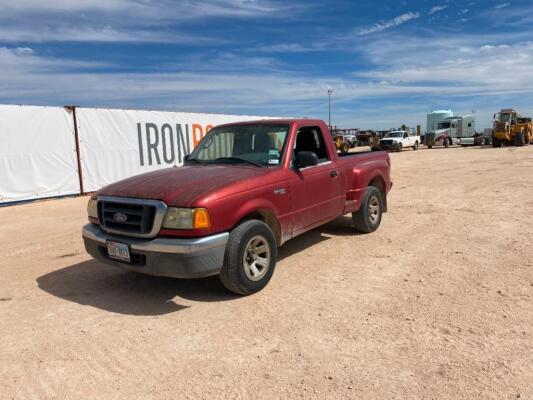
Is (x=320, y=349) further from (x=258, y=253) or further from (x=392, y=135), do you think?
(x=392, y=135)

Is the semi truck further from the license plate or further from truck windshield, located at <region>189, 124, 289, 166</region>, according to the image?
the license plate

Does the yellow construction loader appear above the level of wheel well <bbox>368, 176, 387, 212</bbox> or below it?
above

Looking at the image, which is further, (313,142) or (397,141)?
(397,141)

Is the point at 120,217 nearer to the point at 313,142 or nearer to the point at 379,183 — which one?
the point at 313,142

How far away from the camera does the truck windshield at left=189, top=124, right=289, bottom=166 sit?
16.7 feet

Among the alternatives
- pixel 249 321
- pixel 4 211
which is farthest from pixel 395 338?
pixel 4 211

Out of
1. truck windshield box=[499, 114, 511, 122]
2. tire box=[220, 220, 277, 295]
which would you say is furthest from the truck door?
truck windshield box=[499, 114, 511, 122]

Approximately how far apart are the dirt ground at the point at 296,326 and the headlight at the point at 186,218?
86 cm

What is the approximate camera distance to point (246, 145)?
5.33 meters

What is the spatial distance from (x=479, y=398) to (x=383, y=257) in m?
3.07

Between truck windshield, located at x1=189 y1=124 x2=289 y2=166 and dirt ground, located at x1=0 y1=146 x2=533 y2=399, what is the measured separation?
143cm

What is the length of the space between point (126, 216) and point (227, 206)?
1013 mm

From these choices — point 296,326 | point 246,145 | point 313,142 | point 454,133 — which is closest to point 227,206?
point 296,326

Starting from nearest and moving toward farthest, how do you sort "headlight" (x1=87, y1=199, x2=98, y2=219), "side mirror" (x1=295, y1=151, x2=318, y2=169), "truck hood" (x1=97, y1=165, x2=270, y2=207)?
"truck hood" (x1=97, y1=165, x2=270, y2=207) → "headlight" (x1=87, y1=199, x2=98, y2=219) → "side mirror" (x1=295, y1=151, x2=318, y2=169)
